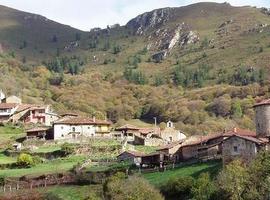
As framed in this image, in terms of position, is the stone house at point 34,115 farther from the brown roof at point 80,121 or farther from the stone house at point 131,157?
the stone house at point 131,157

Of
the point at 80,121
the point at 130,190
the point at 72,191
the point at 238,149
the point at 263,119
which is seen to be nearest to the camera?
the point at 130,190

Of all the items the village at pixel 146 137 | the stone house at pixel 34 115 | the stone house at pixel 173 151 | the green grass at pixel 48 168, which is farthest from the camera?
the stone house at pixel 34 115

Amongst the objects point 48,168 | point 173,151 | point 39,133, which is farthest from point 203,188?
point 39,133

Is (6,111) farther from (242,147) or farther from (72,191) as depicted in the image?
(242,147)

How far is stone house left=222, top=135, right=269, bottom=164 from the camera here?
65.1 meters

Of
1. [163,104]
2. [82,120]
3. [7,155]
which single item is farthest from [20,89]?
[7,155]

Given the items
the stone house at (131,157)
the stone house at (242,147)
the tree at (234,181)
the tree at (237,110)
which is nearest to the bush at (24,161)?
the stone house at (131,157)

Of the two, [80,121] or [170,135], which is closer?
[80,121]

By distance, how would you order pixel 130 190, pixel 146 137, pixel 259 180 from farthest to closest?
pixel 146 137
pixel 130 190
pixel 259 180

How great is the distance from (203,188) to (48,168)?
95.4 feet

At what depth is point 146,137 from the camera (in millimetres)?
101875

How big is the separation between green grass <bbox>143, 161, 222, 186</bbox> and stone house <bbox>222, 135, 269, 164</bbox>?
1.50 meters

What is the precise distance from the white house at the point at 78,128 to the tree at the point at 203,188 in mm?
42329

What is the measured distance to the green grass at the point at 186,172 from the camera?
65.4 m
